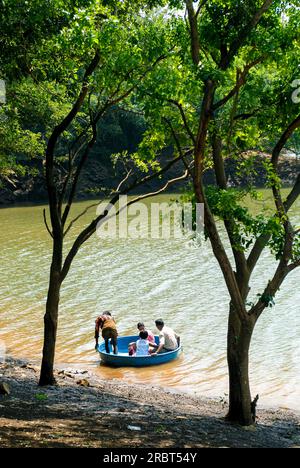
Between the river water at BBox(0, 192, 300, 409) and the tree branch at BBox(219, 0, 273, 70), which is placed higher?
the tree branch at BBox(219, 0, 273, 70)

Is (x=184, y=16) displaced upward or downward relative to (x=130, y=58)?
upward

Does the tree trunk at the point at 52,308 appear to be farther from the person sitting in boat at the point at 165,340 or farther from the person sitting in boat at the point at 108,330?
the person sitting in boat at the point at 165,340

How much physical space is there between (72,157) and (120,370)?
7.03 meters

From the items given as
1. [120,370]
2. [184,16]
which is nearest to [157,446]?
[184,16]

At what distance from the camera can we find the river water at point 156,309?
670 inches

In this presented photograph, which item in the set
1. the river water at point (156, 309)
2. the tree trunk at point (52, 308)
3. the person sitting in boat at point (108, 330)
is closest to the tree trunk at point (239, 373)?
the river water at point (156, 309)

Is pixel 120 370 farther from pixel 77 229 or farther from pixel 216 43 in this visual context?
pixel 77 229

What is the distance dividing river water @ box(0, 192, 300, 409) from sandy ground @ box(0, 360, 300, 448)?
1.76m

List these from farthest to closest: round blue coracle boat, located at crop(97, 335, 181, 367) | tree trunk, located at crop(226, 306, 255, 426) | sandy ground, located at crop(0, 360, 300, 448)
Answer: round blue coracle boat, located at crop(97, 335, 181, 367), tree trunk, located at crop(226, 306, 255, 426), sandy ground, located at crop(0, 360, 300, 448)

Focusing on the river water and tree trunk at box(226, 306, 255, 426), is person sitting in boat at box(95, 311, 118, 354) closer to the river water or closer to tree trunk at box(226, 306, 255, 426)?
the river water

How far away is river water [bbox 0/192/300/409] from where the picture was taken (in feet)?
55.8

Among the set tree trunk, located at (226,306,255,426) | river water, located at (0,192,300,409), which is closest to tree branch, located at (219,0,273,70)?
river water, located at (0,192,300,409)

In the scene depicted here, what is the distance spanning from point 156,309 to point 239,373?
40.1ft

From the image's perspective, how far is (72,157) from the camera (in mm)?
13125
